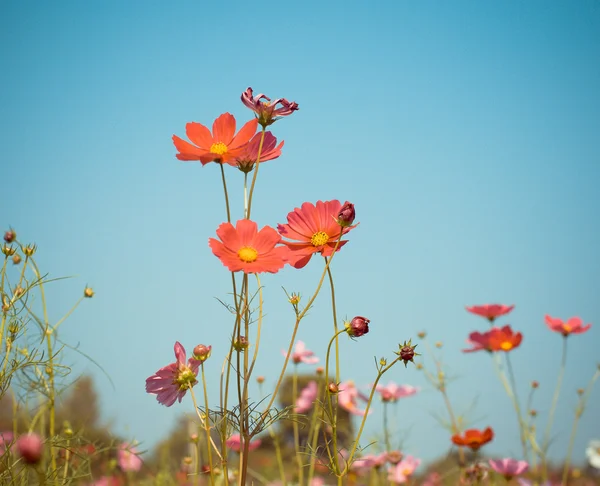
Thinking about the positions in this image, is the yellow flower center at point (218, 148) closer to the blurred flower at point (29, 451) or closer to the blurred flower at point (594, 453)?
the blurred flower at point (29, 451)

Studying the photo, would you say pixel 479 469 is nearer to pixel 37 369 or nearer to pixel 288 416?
pixel 288 416

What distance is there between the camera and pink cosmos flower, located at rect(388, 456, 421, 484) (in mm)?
1951

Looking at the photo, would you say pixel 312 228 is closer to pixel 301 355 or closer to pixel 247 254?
pixel 247 254

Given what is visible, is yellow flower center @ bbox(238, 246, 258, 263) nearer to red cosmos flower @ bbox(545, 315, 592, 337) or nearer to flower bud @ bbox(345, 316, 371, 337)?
flower bud @ bbox(345, 316, 371, 337)

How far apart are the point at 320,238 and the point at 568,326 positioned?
4.40 feet

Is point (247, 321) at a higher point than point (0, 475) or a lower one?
higher

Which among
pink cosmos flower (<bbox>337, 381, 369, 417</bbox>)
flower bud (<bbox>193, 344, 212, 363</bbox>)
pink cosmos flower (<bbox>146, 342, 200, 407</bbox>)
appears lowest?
pink cosmos flower (<bbox>337, 381, 369, 417</bbox>)

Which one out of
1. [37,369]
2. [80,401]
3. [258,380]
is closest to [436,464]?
[80,401]

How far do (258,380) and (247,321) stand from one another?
1.07 metres

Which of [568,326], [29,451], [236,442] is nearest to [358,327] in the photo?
[29,451]

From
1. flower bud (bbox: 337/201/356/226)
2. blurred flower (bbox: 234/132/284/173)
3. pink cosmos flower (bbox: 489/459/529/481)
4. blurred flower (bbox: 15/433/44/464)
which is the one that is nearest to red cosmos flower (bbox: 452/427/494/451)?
pink cosmos flower (bbox: 489/459/529/481)

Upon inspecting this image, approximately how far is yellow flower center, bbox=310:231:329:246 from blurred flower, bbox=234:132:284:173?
152 mm

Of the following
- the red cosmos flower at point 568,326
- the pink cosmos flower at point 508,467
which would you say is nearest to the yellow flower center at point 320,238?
the pink cosmos flower at point 508,467

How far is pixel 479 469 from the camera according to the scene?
1.55 metres
